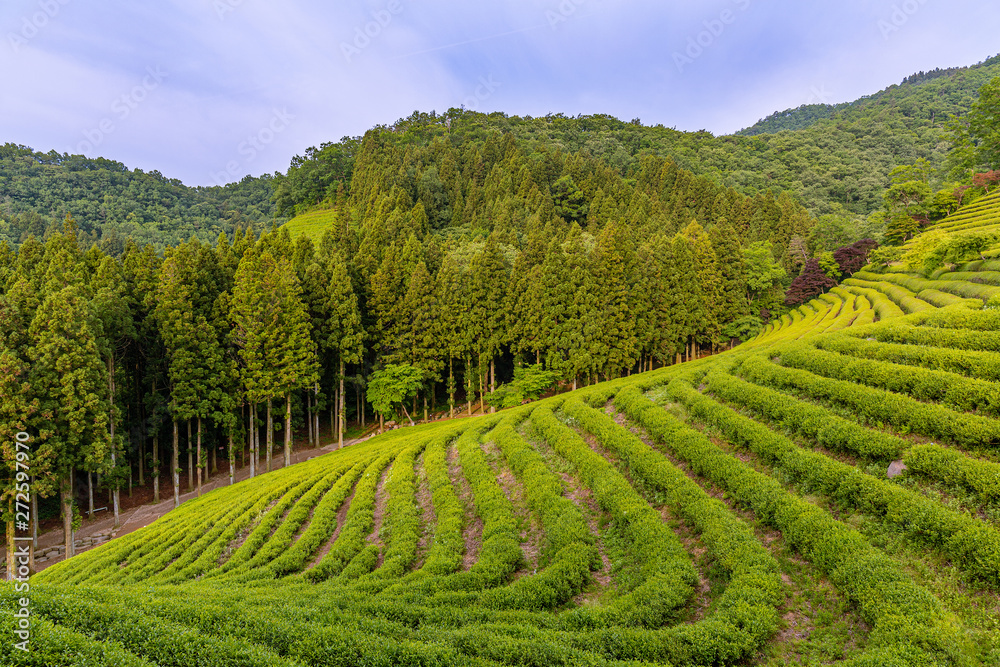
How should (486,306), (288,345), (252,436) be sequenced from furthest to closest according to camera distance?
(486,306) → (252,436) → (288,345)

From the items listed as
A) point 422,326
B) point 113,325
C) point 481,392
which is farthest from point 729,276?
point 113,325

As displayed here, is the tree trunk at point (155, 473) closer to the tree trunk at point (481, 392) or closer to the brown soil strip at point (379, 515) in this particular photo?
the brown soil strip at point (379, 515)

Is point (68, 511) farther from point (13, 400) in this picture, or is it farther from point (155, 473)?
point (155, 473)

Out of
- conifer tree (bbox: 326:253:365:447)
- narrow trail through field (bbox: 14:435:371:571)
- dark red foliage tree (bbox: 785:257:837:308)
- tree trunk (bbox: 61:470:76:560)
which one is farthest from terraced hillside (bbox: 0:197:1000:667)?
dark red foliage tree (bbox: 785:257:837:308)

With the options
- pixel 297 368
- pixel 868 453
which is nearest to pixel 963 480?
pixel 868 453

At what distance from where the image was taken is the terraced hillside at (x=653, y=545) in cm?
632

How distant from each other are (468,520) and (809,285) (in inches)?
2021

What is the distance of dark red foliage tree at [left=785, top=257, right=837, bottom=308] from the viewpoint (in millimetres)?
49312

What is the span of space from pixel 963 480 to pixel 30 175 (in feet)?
516

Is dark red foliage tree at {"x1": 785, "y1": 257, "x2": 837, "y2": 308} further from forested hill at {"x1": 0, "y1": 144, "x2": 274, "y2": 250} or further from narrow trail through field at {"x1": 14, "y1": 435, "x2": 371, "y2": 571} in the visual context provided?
forested hill at {"x1": 0, "y1": 144, "x2": 274, "y2": 250}

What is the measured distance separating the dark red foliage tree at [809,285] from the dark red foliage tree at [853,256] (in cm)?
236

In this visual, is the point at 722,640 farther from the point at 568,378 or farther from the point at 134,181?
the point at 134,181

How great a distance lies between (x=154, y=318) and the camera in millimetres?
28688

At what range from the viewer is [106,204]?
326 feet
